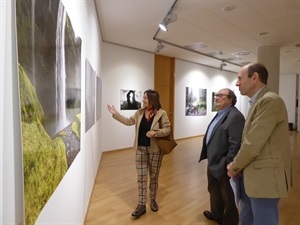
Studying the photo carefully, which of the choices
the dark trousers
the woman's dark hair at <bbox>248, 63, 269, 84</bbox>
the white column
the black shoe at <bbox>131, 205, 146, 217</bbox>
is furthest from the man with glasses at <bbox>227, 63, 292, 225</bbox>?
the black shoe at <bbox>131, 205, 146, 217</bbox>

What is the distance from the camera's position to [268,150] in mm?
1771

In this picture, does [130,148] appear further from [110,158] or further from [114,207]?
[114,207]

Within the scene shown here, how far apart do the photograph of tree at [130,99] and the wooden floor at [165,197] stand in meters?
2.13

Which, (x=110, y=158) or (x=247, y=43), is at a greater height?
(x=247, y=43)

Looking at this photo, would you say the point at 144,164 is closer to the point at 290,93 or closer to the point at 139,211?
the point at 139,211

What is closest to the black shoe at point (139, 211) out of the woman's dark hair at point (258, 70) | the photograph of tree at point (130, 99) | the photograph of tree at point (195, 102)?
the woman's dark hair at point (258, 70)

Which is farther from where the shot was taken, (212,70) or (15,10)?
(212,70)

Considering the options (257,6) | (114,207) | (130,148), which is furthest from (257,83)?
(130,148)

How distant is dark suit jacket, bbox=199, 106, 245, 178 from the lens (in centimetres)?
242

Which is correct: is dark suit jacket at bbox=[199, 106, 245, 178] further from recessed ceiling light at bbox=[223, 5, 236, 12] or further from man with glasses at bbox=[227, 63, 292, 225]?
recessed ceiling light at bbox=[223, 5, 236, 12]

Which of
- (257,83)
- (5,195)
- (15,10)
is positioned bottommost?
(5,195)

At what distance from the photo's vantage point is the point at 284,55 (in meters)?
8.52

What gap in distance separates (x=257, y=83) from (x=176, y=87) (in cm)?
762

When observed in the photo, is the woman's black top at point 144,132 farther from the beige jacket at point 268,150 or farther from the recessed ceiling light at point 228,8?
the recessed ceiling light at point 228,8
